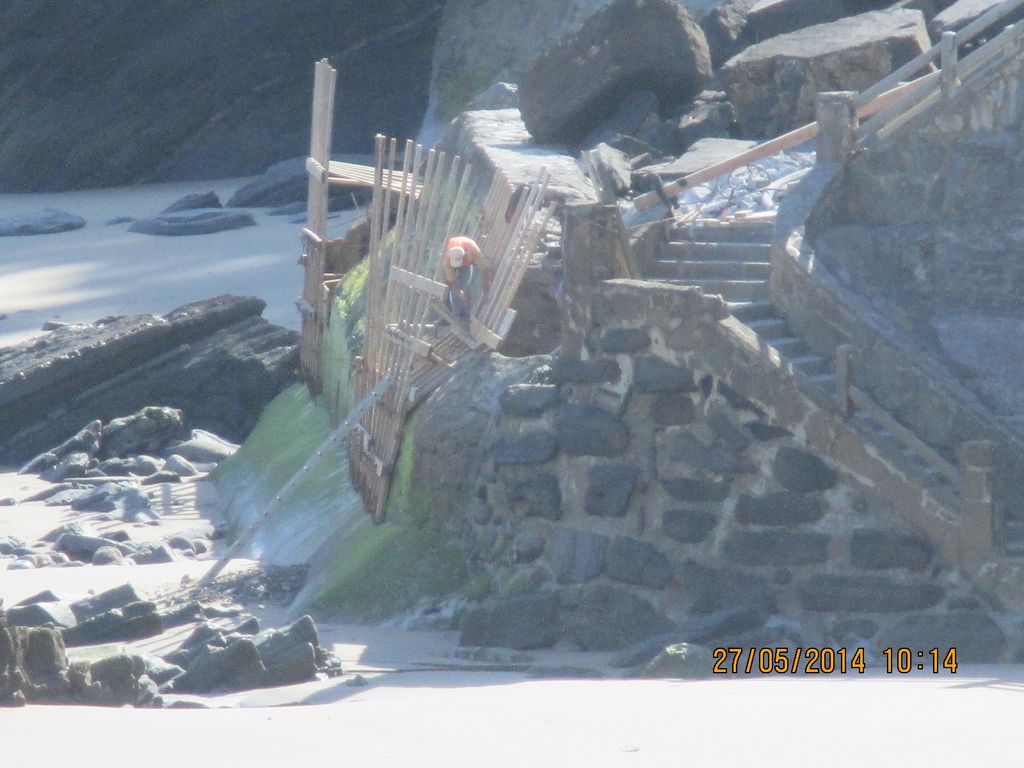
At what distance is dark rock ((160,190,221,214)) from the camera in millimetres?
22875

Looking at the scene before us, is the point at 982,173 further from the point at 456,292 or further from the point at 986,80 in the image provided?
the point at 456,292

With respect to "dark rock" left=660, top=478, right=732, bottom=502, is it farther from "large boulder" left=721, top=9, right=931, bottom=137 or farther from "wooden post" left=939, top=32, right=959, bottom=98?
"large boulder" left=721, top=9, right=931, bottom=137

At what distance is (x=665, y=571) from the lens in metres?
7.15

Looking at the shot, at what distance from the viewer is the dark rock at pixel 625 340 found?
24.0 feet

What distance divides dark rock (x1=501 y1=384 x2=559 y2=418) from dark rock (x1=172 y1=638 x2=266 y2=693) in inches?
68.8

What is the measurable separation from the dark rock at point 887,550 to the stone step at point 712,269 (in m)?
2.19

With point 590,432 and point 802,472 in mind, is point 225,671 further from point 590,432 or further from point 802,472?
point 802,472

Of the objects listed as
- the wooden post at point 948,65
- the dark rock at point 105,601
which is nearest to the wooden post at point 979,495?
the wooden post at point 948,65

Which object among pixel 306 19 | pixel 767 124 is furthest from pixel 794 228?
pixel 306 19

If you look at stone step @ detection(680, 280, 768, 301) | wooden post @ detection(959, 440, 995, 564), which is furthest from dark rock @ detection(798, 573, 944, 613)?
stone step @ detection(680, 280, 768, 301)

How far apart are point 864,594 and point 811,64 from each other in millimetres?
7251

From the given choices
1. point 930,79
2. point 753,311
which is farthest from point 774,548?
point 930,79

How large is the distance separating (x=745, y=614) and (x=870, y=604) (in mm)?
496

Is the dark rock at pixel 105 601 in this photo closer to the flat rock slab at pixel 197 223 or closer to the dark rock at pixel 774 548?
the dark rock at pixel 774 548
